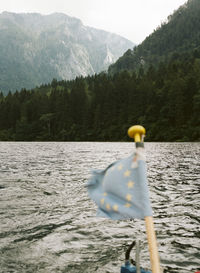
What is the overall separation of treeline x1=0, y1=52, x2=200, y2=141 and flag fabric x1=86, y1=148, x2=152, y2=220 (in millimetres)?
82500

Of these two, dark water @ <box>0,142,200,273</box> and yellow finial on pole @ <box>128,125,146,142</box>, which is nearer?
yellow finial on pole @ <box>128,125,146,142</box>

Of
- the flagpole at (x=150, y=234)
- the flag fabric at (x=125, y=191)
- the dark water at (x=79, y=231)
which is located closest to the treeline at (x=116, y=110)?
the dark water at (x=79, y=231)

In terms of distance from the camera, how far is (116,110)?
117250 millimetres

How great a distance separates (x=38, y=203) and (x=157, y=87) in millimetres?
100428

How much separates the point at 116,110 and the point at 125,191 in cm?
11421

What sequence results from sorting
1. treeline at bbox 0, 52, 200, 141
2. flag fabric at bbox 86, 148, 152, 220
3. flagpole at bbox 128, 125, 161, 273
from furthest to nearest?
treeline at bbox 0, 52, 200, 141 < flag fabric at bbox 86, 148, 152, 220 < flagpole at bbox 128, 125, 161, 273

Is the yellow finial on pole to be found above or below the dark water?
above

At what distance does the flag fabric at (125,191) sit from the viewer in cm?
360

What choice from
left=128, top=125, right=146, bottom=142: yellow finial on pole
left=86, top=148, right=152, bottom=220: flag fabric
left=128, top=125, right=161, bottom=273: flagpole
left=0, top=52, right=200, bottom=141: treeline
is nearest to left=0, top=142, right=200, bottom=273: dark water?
left=86, top=148, right=152, bottom=220: flag fabric

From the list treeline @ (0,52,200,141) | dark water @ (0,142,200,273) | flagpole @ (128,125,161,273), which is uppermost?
treeline @ (0,52,200,141)

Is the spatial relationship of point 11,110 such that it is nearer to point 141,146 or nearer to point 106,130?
point 106,130

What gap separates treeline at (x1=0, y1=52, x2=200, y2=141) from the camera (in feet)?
305

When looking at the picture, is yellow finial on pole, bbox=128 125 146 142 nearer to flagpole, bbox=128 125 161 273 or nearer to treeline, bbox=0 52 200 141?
flagpole, bbox=128 125 161 273

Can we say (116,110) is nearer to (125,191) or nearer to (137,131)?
(125,191)
